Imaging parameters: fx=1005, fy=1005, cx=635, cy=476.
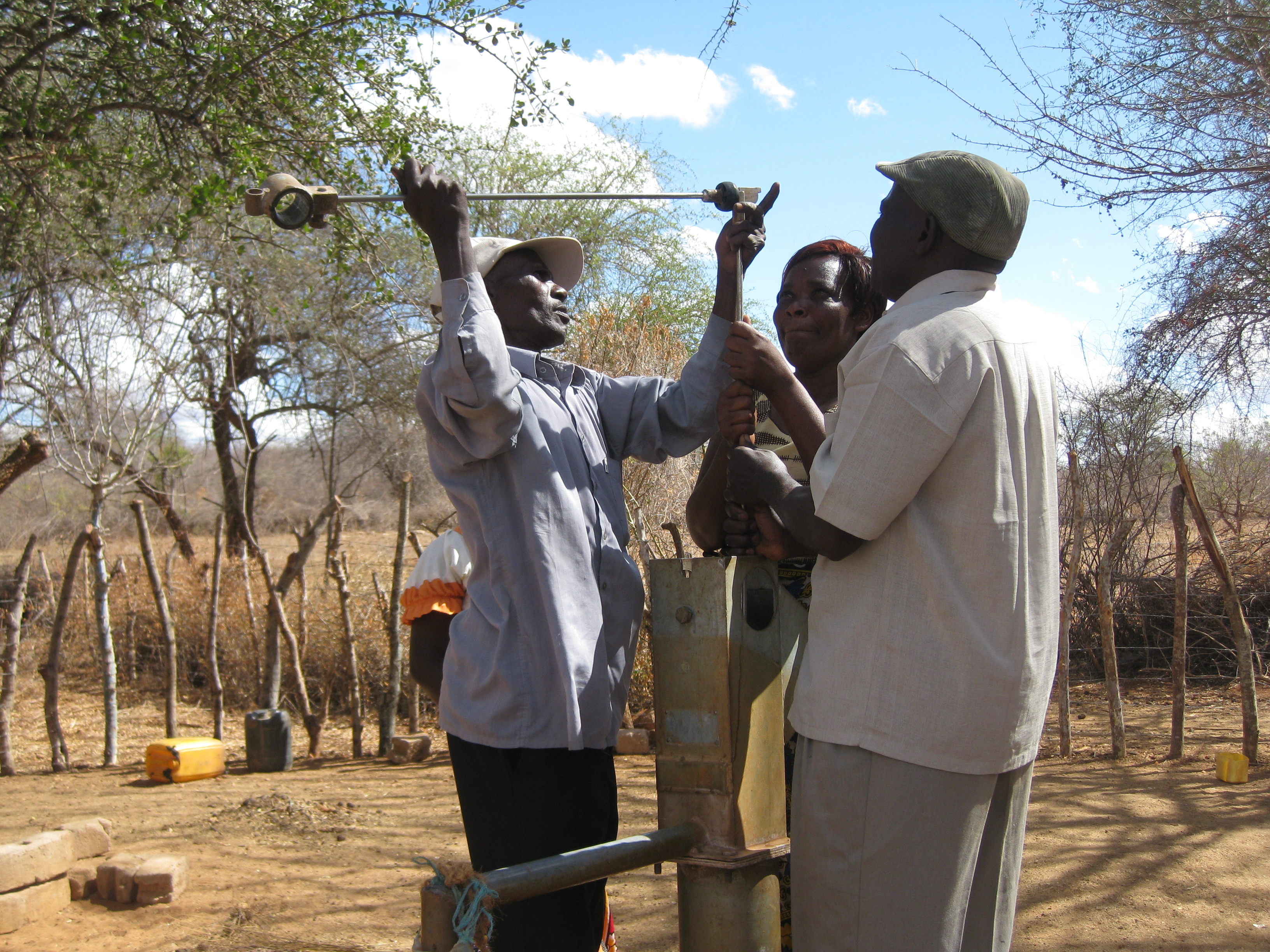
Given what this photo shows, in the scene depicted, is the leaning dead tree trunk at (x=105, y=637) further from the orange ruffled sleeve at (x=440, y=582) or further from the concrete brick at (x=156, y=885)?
the orange ruffled sleeve at (x=440, y=582)

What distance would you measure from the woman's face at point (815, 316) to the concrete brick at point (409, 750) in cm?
622

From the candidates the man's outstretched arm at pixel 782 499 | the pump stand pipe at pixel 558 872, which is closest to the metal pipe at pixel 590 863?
the pump stand pipe at pixel 558 872

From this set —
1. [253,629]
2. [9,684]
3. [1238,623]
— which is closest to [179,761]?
[9,684]

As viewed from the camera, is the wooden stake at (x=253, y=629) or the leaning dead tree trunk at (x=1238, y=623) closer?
the leaning dead tree trunk at (x=1238, y=623)

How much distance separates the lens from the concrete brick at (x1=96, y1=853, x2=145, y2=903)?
461 centimetres

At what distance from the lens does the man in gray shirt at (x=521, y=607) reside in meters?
1.83

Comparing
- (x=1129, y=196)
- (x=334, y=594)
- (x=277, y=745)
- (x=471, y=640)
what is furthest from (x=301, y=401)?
(x=471, y=640)

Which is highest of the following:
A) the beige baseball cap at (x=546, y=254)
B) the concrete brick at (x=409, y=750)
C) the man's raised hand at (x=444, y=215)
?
the beige baseball cap at (x=546, y=254)

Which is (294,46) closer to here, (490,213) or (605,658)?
(490,213)

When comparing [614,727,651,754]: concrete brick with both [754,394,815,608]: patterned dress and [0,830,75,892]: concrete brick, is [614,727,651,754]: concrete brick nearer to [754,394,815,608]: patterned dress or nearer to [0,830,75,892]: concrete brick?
[0,830,75,892]: concrete brick

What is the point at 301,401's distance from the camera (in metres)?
15.4

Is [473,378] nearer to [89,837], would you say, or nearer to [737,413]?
[737,413]

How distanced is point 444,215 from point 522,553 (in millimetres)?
643

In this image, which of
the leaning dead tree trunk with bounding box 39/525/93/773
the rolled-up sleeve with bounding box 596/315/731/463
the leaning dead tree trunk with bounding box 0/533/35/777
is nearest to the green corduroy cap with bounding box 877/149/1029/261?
the rolled-up sleeve with bounding box 596/315/731/463
